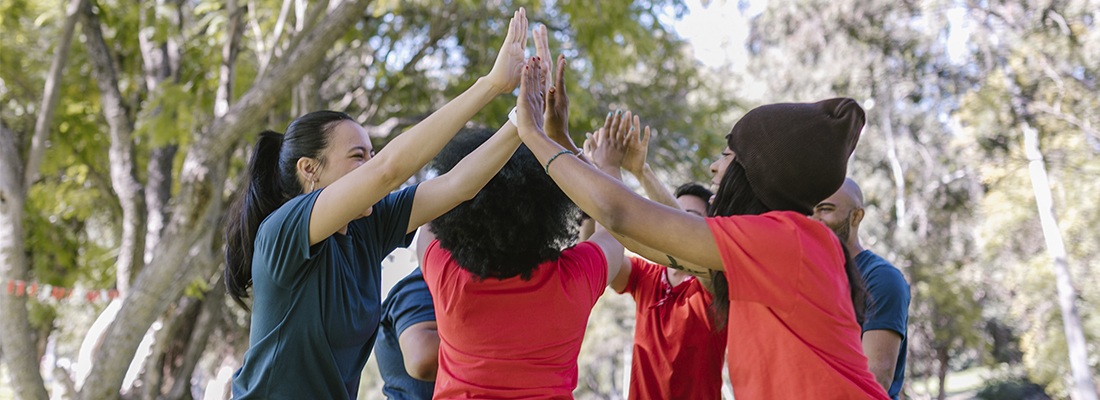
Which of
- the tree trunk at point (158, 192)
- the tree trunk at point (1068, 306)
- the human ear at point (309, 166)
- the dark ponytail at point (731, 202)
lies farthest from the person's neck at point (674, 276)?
the tree trunk at point (1068, 306)

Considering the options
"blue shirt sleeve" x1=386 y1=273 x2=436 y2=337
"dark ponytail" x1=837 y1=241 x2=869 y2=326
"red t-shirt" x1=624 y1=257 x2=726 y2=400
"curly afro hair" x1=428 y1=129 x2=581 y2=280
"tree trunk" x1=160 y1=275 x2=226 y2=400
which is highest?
"curly afro hair" x1=428 y1=129 x2=581 y2=280

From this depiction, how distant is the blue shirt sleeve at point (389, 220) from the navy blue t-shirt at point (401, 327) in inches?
13.1

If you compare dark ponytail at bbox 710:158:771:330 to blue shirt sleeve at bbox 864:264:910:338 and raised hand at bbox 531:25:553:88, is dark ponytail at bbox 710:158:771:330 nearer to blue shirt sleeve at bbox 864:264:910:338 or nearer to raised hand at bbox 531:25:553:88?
raised hand at bbox 531:25:553:88

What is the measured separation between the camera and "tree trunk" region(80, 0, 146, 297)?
294 inches

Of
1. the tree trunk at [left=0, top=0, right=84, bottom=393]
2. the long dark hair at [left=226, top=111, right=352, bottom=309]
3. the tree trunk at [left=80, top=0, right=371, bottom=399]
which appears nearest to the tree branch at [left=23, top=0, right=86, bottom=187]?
the tree trunk at [left=0, top=0, right=84, bottom=393]

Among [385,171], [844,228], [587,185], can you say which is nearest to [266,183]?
[385,171]

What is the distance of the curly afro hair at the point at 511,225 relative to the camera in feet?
6.34

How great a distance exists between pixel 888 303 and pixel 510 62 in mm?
1744

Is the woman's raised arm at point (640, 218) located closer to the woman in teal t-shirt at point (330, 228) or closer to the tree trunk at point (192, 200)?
the woman in teal t-shirt at point (330, 228)

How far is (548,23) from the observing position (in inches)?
355

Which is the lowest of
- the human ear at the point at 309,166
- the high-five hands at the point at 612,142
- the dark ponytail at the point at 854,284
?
the dark ponytail at the point at 854,284

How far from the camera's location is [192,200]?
5863 mm

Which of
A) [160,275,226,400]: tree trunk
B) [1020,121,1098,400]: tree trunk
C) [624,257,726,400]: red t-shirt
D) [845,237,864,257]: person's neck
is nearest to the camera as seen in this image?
[624,257,726,400]: red t-shirt

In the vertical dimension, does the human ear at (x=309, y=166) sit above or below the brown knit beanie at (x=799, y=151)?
above
